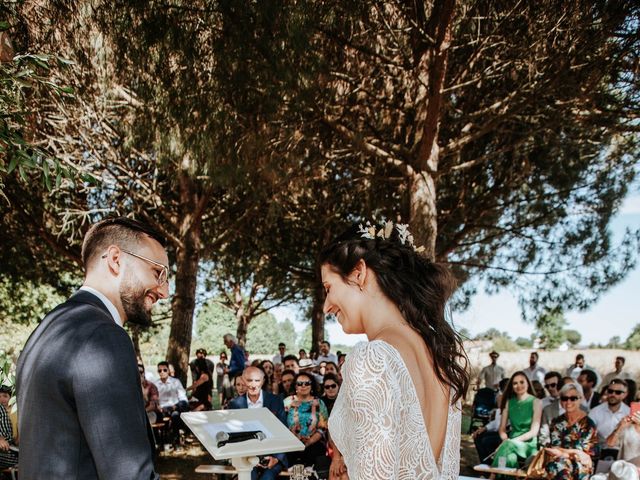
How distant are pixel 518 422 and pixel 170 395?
17.3 feet

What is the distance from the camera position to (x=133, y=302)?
5.02 ft

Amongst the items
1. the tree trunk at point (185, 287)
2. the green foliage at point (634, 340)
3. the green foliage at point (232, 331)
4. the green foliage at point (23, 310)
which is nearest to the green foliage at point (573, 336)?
the green foliage at point (634, 340)

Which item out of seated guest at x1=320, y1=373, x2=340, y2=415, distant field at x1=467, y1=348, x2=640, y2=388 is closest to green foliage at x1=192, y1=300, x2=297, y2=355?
distant field at x1=467, y1=348, x2=640, y2=388

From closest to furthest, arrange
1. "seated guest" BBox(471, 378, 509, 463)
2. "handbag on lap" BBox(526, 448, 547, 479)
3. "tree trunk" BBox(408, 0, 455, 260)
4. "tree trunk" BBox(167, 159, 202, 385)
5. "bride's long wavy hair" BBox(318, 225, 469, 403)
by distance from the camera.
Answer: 1. "bride's long wavy hair" BBox(318, 225, 469, 403)
2. "handbag on lap" BBox(526, 448, 547, 479)
3. "tree trunk" BBox(408, 0, 455, 260)
4. "seated guest" BBox(471, 378, 509, 463)
5. "tree trunk" BBox(167, 159, 202, 385)

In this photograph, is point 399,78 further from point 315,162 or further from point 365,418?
point 365,418

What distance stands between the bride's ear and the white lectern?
6.14 feet

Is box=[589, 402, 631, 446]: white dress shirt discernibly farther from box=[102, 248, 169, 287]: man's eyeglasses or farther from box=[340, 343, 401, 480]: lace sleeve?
box=[102, 248, 169, 287]: man's eyeglasses

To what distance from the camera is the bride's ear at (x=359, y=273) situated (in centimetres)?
174

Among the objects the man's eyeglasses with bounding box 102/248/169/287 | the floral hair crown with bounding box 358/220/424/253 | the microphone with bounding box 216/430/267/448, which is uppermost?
the floral hair crown with bounding box 358/220/424/253

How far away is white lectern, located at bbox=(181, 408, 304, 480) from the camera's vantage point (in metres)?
3.32

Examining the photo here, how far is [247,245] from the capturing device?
43.8 feet

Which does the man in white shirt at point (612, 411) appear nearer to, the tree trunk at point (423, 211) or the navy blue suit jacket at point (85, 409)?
the tree trunk at point (423, 211)

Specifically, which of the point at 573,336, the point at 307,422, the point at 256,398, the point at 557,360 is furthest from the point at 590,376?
the point at 573,336

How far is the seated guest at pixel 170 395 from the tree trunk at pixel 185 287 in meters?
1.24
